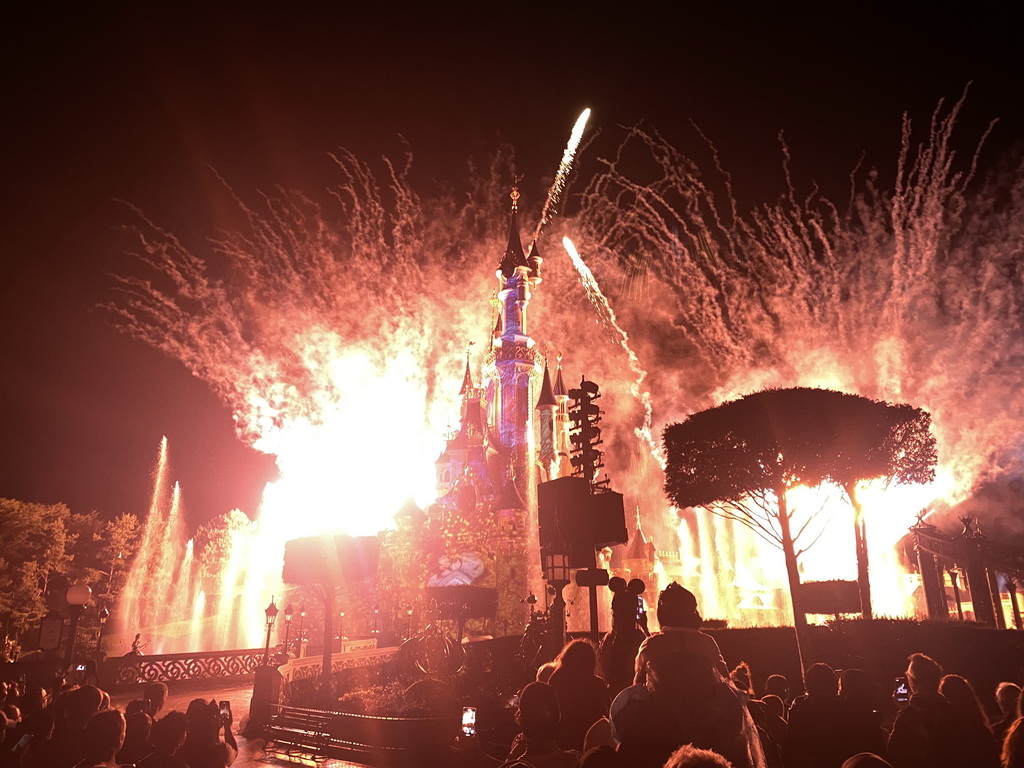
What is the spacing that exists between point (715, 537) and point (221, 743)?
251 feet

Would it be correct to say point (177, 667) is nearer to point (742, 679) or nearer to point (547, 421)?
point (742, 679)

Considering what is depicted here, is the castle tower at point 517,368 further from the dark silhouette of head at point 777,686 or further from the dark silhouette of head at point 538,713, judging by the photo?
the dark silhouette of head at point 538,713

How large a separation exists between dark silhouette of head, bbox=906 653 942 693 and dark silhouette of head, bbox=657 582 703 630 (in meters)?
2.92

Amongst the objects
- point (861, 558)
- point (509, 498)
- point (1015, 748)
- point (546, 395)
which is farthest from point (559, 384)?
point (1015, 748)

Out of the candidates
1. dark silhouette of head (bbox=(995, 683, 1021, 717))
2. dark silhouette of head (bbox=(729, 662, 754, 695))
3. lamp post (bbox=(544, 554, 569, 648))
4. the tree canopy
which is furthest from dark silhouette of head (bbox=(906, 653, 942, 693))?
the tree canopy

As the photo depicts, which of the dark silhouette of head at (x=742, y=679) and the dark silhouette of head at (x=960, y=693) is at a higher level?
the dark silhouette of head at (x=960, y=693)

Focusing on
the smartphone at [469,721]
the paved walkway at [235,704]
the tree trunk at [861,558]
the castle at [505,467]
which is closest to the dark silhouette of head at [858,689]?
the smartphone at [469,721]

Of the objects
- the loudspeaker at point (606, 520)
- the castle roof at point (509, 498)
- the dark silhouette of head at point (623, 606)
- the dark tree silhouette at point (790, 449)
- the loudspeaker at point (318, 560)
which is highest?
the castle roof at point (509, 498)

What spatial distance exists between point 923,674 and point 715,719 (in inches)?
140

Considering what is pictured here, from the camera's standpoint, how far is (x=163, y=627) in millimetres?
55500

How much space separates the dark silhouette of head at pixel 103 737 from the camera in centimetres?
478

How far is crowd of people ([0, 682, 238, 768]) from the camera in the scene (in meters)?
4.86

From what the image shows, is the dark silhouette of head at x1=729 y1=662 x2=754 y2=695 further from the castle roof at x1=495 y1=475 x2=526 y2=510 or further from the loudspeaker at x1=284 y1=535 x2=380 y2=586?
the castle roof at x1=495 y1=475 x2=526 y2=510

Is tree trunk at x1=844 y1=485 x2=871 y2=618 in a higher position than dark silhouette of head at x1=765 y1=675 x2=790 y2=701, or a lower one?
higher
